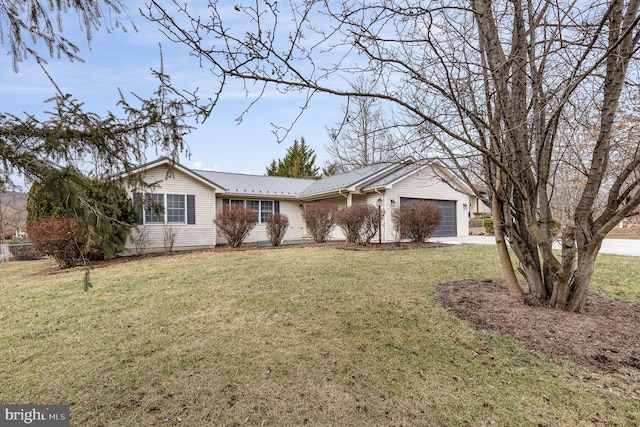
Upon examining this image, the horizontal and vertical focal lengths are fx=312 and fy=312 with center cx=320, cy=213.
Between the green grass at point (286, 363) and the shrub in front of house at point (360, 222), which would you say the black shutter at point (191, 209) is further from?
the green grass at point (286, 363)

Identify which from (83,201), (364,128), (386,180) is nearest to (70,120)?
(83,201)

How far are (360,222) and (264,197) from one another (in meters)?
6.29

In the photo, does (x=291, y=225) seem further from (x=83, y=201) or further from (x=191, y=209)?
(x=83, y=201)

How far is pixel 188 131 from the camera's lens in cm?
327

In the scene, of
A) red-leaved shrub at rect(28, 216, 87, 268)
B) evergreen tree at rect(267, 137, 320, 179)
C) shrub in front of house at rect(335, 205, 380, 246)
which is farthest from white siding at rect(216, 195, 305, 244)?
evergreen tree at rect(267, 137, 320, 179)

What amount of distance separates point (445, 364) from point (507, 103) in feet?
10.2

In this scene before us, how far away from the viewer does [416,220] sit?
38.6 ft

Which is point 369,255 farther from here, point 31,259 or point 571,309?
point 31,259

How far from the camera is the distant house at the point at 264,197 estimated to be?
41.9ft

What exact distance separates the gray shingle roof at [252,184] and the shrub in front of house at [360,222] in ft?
18.0

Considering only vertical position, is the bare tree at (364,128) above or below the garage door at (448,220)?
above

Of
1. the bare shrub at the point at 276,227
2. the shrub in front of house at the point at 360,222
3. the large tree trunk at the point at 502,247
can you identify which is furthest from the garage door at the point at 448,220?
the large tree trunk at the point at 502,247

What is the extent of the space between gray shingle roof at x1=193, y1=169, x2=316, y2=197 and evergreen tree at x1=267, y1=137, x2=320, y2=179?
46.8 ft

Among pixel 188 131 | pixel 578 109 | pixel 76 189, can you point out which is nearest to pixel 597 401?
pixel 578 109
